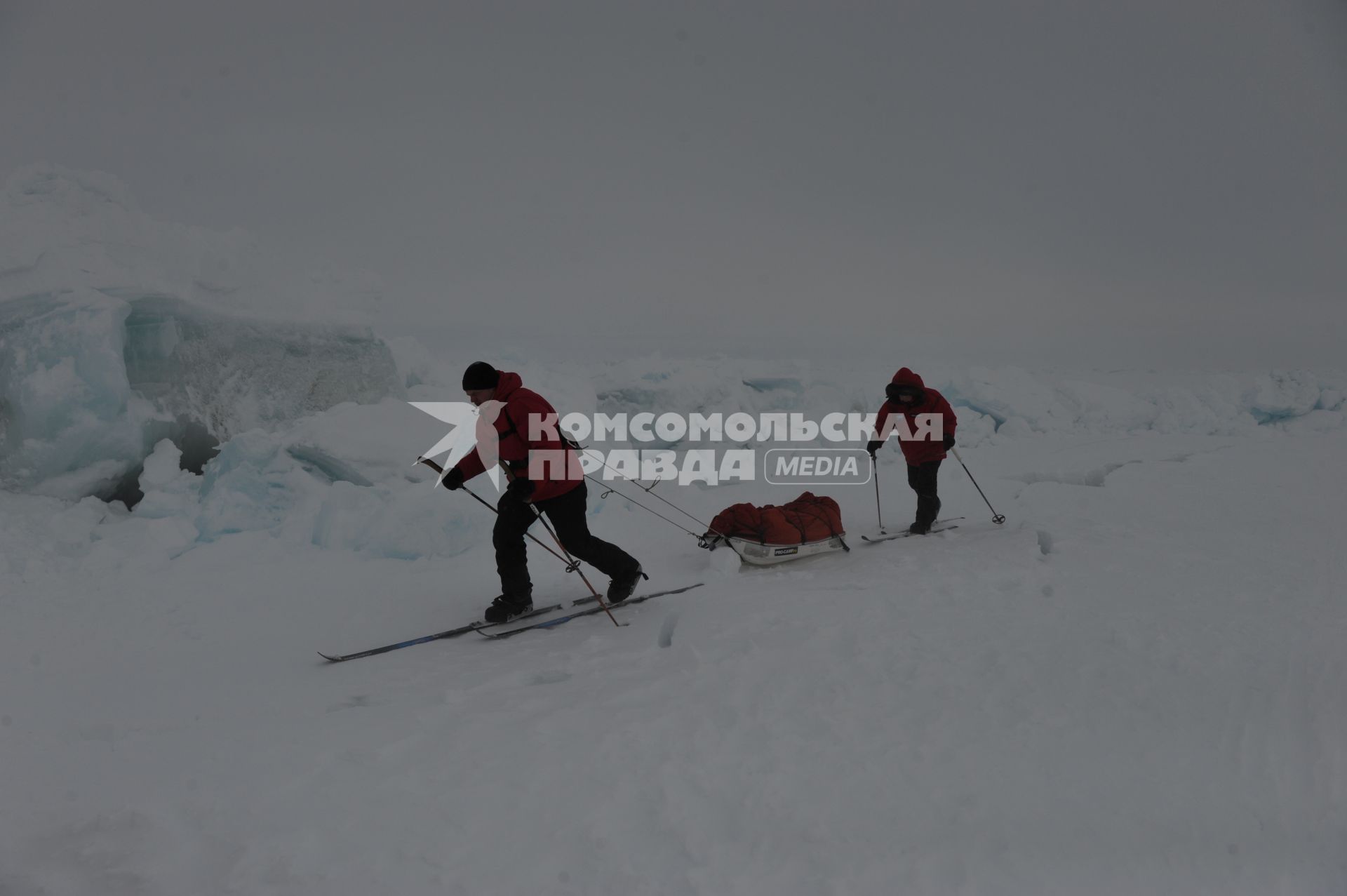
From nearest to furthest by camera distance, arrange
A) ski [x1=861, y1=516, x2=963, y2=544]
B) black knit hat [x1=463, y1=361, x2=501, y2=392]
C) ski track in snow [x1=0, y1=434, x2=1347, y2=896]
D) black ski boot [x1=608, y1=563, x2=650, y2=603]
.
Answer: ski track in snow [x1=0, y1=434, x2=1347, y2=896] < black knit hat [x1=463, y1=361, x2=501, y2=392] < black ski boot [x1=608, y1=563, x2=650, y2=603] < ski [x1=861, y1=516, x2=963, y2=544]

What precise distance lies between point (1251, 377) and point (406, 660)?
19.9 metres

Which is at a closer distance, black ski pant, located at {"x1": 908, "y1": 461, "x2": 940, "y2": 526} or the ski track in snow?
the ski track in snow

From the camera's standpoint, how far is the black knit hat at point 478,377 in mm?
3260

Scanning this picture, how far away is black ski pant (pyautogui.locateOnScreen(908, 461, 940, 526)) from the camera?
18.4 feet

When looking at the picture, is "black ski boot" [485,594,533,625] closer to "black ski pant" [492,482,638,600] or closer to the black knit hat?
"black ski pant" [492,482,638,600]

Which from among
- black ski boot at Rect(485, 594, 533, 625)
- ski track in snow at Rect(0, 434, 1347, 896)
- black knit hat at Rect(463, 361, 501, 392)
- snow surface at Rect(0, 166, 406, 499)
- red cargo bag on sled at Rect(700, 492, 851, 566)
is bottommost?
ski track in snow at Rect(0, 434, 1347, 896)

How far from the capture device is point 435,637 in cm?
322

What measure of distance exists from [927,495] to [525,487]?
12.2ft

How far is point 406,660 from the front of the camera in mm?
2930

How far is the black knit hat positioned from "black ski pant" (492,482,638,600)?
1.95 feet

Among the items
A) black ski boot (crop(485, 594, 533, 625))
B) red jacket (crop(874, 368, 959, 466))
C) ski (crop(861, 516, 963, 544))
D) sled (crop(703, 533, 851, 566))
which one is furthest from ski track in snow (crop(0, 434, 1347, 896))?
red jacket (crop(874, 368, 959, 466))

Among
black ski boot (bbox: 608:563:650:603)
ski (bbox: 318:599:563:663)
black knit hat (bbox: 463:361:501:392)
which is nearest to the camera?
ski (bbox: 318:599:563:663)

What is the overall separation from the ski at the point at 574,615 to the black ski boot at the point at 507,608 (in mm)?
96

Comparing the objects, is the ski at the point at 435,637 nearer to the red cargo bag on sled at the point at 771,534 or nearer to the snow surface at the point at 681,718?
the snow surface at the point at 681,718
